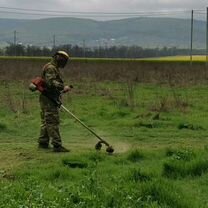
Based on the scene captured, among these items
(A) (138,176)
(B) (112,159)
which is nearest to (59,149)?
(B) (112,159)

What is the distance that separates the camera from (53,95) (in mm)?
11789

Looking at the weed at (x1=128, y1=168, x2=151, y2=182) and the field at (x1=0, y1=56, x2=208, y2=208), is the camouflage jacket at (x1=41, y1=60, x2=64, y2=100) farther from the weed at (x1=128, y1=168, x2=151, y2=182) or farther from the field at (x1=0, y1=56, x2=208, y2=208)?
the weed at (x1=128, y1=168, x2=151, y2=182)

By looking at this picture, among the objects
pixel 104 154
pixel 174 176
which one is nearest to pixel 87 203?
pixel 174 176

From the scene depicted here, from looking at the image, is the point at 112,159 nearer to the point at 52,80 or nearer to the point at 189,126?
the point at 52,80

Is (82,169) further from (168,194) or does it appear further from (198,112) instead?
(198,112)

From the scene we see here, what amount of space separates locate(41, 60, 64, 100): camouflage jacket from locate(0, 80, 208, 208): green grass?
1205 millimetres

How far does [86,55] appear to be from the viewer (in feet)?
244

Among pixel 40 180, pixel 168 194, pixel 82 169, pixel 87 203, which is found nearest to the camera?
pixel 87 203

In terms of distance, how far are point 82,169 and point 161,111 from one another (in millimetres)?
8652

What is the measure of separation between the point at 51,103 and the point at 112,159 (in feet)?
6.34

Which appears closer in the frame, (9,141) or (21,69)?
(9,141)

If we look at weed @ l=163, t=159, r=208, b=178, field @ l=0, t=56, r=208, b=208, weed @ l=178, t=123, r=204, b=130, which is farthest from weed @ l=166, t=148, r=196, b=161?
weed @ l=178, t=123, r=204, b=130

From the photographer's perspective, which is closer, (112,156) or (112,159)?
(112,159)

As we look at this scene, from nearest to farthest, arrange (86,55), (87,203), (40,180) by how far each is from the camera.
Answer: (87,203), (40,180), (86,55)
